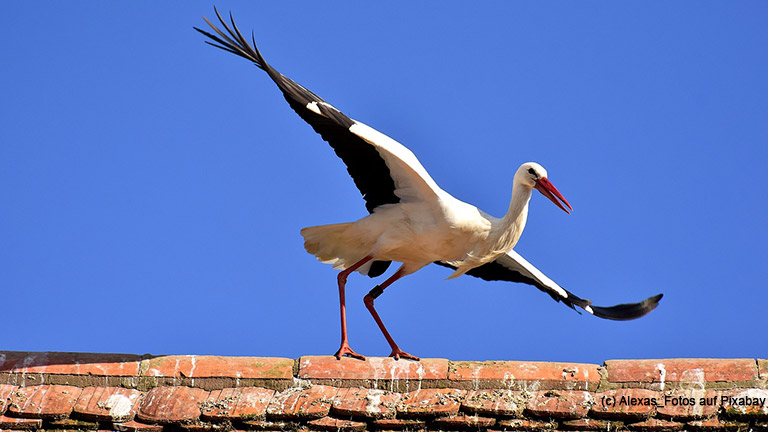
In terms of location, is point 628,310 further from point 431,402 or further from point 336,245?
point 431,402

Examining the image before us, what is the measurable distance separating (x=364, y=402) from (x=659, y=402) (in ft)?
4.21

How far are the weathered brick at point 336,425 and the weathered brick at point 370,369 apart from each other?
342mm

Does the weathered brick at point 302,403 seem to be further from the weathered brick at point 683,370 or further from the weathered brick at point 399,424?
the weathered brick at point 683,370

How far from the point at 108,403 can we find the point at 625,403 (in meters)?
2.28

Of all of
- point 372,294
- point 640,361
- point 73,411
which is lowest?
point 73,411

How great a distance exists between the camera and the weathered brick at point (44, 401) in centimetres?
479

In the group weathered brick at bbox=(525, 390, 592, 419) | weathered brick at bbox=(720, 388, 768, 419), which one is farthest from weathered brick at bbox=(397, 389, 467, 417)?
weathered brick at bbox=(720, 388, 768, 419)

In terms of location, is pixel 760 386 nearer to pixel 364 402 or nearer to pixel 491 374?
pixel 491 374

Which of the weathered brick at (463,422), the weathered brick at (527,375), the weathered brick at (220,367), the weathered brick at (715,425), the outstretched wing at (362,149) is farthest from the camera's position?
the outstretched wing at (362,149)

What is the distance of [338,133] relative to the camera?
22.6ft

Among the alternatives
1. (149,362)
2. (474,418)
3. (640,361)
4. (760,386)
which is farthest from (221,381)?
(760,386)

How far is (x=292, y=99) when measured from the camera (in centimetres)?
674

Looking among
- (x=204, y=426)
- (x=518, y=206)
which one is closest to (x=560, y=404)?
(x=204, y=426)

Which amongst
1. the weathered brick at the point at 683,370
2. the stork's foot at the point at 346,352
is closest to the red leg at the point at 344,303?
the stork's foot at the point at 346,352
